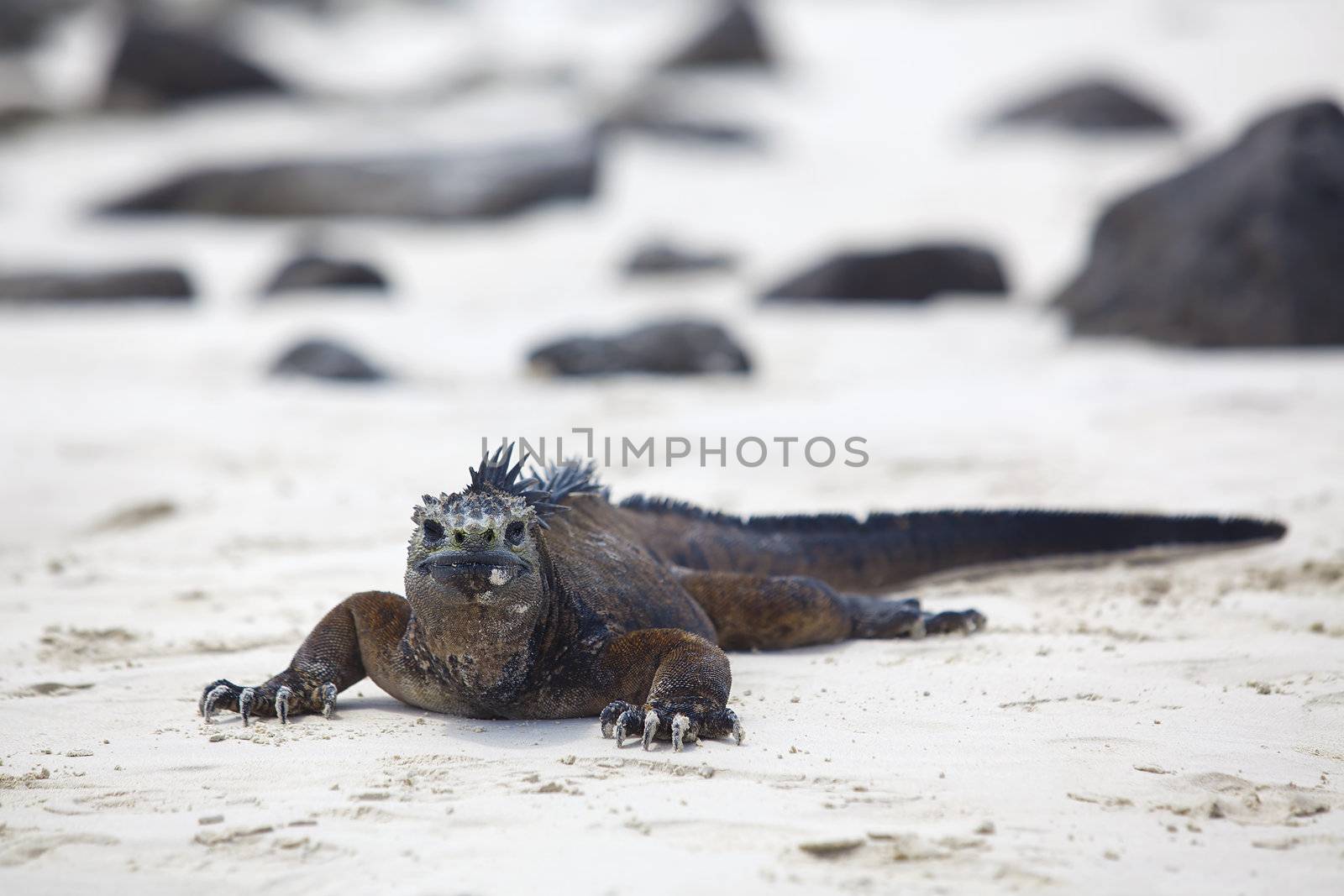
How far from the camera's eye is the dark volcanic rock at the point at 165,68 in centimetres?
2078

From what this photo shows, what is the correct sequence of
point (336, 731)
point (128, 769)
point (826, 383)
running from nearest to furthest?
point (128, 769) < point (336, 731) < point (826, 383)

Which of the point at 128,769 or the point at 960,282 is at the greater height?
the point at 960,282

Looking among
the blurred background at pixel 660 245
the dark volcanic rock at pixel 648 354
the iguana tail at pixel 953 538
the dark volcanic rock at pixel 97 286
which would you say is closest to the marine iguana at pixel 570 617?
the iguana tail at pixel 953 538

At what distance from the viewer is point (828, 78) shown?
23.3 m

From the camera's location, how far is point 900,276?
1188 cm

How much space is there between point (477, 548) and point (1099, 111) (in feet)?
53.0

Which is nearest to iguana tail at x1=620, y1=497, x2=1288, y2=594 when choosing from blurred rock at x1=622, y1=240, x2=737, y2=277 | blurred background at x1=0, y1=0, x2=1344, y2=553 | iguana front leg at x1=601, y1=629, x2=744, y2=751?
blurred background at x1=0, y1=0, x2=1344, y2=553

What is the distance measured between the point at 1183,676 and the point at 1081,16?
2362 centimetres

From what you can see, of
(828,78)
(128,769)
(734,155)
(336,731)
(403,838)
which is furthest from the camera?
(828,78)


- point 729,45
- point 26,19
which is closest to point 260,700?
point 729,45

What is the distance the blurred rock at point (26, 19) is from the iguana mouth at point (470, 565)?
2683 centimetres

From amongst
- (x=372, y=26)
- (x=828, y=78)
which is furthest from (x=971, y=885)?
(x=372, y=26)

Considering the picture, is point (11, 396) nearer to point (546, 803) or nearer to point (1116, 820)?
point (546, 803)

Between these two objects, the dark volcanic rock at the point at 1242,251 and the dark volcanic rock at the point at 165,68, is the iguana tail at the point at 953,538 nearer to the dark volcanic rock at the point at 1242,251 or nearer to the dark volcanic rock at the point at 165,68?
the dark volcanic rock at the point at 1242,251
